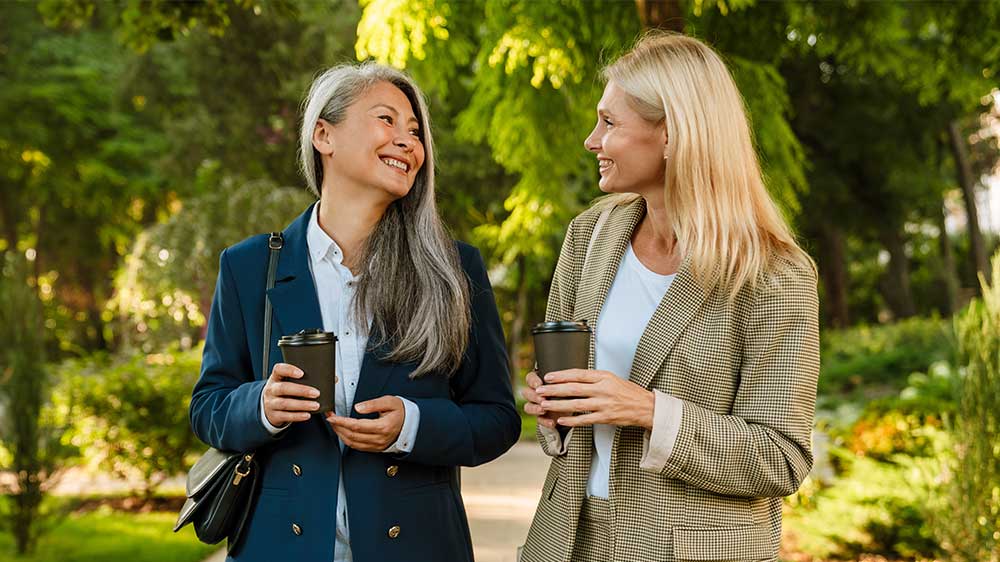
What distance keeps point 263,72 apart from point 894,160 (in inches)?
482

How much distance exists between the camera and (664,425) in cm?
248

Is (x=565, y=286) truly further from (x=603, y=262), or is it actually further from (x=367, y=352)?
(x=367, y=352)

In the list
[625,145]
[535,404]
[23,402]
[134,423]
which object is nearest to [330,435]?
[535,404]

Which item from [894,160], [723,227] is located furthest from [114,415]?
[894,160]

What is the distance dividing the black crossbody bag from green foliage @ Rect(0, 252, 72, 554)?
18.5 ft

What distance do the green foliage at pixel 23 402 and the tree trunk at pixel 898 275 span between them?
20836 millimetres

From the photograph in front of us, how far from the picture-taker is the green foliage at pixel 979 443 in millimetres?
6078

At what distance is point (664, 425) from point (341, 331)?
893mm

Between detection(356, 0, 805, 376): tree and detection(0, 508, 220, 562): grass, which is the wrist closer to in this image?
detection(356, 0, 805, 376): tree

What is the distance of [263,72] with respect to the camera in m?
17.6

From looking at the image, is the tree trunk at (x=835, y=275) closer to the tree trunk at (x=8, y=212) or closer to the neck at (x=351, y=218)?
the tree trunk at (x=8, y=212)

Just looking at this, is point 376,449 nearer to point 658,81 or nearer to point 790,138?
point 658,81

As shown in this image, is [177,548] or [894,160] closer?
[177,548]

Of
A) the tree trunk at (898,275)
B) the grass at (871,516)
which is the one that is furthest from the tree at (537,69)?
the tree trunk at (898,275)
